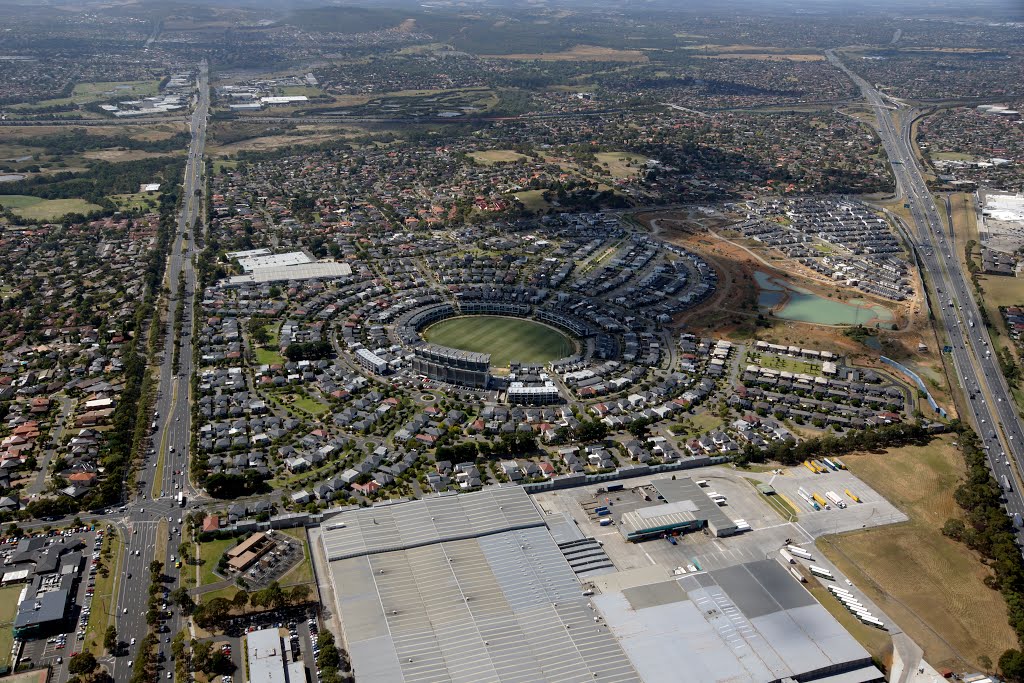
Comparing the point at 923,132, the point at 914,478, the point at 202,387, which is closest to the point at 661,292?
the point at 914,478

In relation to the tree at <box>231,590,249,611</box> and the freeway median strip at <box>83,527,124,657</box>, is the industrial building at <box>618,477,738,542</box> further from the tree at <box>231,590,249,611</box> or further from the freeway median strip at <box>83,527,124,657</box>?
the freeway median strip at <box>83,527,124,657</box>

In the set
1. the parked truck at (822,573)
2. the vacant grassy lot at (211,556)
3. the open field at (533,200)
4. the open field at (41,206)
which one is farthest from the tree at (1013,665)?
the open field at (41,206)

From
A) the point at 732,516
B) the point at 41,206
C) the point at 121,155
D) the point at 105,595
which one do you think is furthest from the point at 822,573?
the point at 121,155

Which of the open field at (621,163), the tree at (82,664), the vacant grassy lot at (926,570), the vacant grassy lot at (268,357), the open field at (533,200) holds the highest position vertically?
the open field at (621,163)

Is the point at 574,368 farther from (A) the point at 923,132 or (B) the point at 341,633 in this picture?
(A) the point at 923,132

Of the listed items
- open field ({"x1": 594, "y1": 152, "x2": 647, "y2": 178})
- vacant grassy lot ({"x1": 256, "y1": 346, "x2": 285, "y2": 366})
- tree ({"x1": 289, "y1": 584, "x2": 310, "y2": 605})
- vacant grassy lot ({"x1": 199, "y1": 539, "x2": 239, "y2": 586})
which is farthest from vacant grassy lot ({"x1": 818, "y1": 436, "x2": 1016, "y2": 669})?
open field ({"x1": 594, "y1": 152, "x2": 647, "y2": 178})

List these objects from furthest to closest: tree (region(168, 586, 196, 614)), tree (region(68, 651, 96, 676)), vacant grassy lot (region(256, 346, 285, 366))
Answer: vacant grassy lot (region(256, 346, 285, 366)) → tree (region(168, 586, 196, 614)) → tree (region(68, 651, 96, 676))

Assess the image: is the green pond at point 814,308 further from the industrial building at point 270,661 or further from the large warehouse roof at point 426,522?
the industrial building at point 270,661
